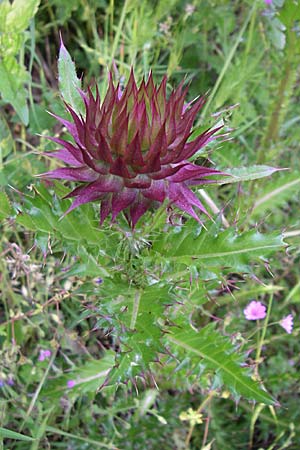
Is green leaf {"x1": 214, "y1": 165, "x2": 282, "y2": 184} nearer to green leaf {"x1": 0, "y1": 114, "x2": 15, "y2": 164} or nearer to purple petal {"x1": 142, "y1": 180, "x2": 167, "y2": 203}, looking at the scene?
purple petal {"x1": 142, "y1": 180, "x2": 167, "y2": 203}

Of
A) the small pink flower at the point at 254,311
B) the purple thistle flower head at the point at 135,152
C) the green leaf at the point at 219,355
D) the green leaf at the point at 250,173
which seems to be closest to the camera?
the purple thistle flower head at the point at 135,152

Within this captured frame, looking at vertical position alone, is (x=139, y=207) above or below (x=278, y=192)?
above

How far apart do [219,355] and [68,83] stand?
1056 mm

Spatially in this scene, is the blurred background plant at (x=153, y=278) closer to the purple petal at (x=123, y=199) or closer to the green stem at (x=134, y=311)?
the green stem at (x=134, y=311)

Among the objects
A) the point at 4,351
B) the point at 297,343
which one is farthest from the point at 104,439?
the point at 297,343

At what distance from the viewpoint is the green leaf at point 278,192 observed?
253 centimetres

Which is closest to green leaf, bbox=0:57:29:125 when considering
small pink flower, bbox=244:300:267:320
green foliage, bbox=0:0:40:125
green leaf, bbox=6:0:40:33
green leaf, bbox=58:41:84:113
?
green foliage, bbox=0:0:40:125

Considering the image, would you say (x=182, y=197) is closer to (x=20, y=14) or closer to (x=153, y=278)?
(x=153, y=278)

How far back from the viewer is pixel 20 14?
2.17 m

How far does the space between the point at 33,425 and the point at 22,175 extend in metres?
1.19

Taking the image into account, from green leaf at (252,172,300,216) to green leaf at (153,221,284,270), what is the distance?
929 mm

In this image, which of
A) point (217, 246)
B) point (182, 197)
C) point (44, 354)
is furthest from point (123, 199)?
point (44, 354)

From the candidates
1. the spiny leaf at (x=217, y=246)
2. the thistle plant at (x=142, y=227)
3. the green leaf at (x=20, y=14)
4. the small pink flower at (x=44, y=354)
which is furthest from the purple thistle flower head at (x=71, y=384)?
the green leaf at (x=20, y=14)

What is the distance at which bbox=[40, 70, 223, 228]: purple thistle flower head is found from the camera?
4.18 feet
